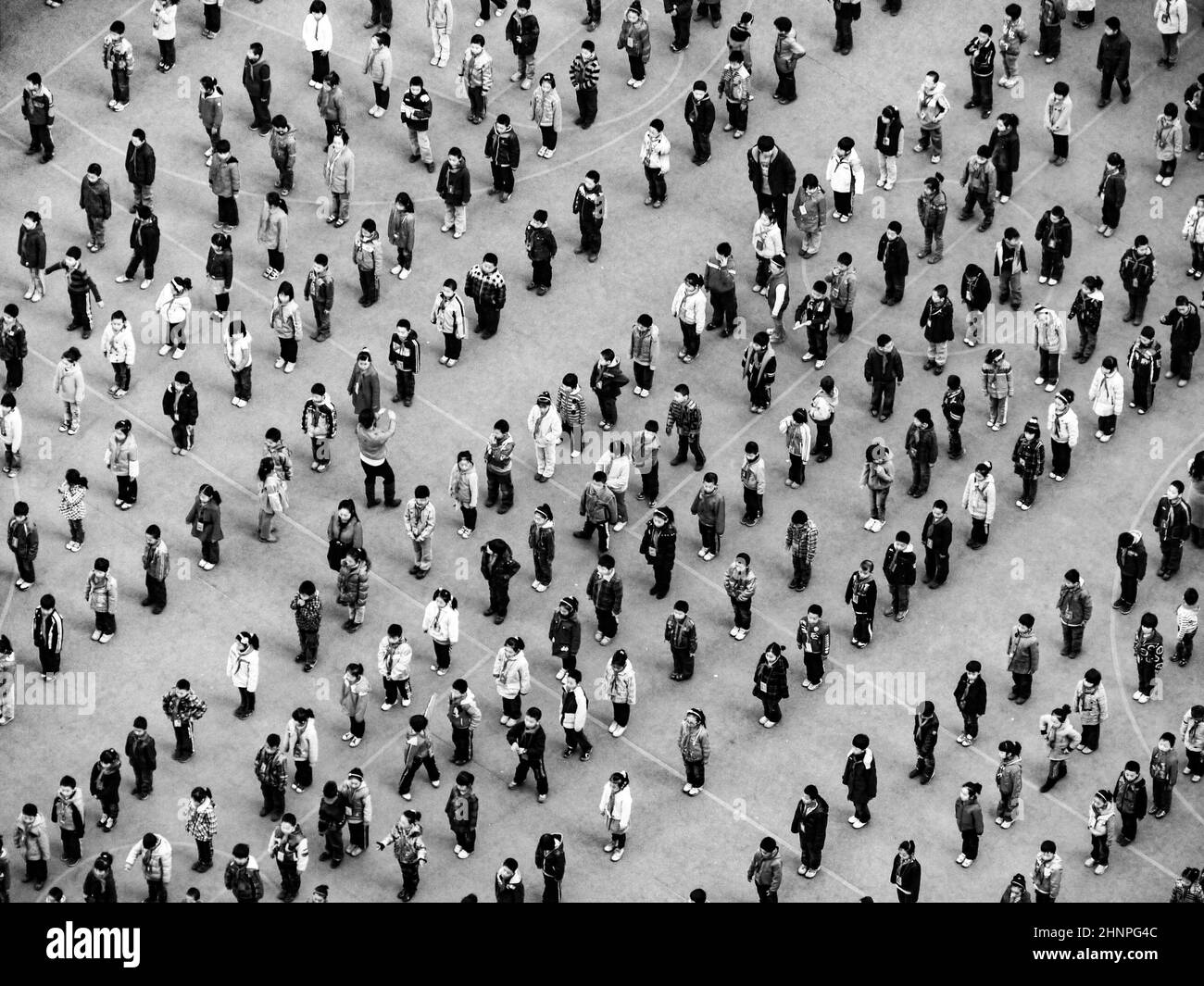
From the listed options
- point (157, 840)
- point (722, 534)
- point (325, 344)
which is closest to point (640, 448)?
point (722, 534)

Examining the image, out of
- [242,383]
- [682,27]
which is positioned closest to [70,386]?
[242,383]

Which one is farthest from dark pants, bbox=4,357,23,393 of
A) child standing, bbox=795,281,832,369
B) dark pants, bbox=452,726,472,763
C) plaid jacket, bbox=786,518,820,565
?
dark pants, bbox=452,726,472,763

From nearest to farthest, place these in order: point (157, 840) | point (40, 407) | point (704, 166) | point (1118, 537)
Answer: point (157, 840) → point (1118, 537) → point (40, 407) → point (704, 166)

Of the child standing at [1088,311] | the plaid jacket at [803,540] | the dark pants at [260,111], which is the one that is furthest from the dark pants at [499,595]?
the dark pants at [260,111]

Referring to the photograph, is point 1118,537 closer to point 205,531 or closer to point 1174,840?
point 1174,840

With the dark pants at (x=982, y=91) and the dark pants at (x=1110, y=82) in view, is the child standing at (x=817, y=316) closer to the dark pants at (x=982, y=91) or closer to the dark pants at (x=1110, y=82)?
the dark pants at (x=982, y=91)

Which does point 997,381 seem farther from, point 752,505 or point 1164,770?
point 1164,770
